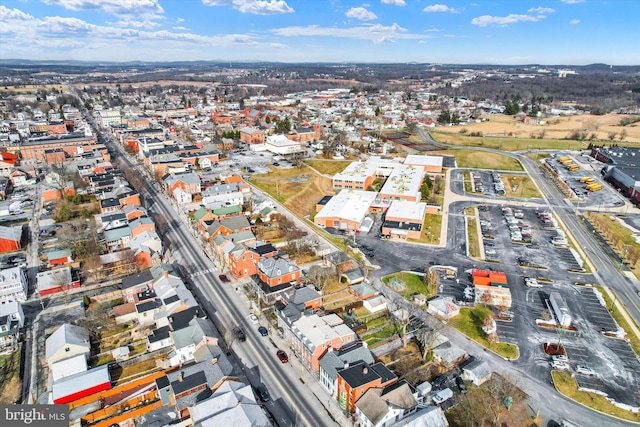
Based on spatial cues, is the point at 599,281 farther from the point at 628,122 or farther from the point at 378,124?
the point at 628,122

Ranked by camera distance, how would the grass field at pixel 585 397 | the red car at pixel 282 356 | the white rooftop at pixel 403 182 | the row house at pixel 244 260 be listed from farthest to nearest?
the white rooftop at pixel 403 182
the row house at pixel 244 260
the red car at pixel 282 356
the grass field at pixel 585 397

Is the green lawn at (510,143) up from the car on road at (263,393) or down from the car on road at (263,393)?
up

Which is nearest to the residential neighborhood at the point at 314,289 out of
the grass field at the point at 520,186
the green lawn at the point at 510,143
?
the grass field at the point at 520,186

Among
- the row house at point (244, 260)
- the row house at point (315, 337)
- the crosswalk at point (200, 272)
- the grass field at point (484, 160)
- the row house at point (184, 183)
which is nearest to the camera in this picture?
the row house at point (315, 337)

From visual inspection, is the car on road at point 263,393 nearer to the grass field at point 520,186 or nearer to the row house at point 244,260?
the row house at point 244,260

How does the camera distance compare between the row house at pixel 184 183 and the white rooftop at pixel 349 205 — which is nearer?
the white rooftop at pixel 349 205

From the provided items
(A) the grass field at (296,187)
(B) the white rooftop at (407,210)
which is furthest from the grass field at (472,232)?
(A) the grass field at (296,187)

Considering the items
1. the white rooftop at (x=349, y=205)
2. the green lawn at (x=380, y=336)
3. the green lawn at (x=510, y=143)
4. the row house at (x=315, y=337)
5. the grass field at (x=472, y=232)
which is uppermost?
the green lawn at (x=510, y=143)

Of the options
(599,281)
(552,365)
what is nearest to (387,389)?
(552,365)
